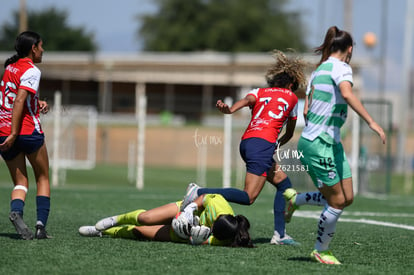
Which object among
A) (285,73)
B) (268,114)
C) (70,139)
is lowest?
(70,139)

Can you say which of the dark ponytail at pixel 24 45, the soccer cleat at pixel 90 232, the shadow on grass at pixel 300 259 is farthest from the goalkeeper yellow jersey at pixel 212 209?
the dark ponytail at pixel 24 45

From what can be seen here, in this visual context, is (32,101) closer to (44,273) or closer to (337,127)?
(44,273)

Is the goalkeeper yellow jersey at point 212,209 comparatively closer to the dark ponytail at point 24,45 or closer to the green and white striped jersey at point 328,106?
the green and white striped jersey at point 328,106

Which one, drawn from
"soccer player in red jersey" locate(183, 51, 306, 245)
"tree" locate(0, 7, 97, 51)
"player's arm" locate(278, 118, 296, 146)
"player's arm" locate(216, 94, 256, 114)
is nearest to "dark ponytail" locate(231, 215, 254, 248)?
"soccer player in red jersey" locate(183, 51, 306, 245)

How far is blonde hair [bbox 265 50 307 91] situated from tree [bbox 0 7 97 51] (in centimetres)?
4868

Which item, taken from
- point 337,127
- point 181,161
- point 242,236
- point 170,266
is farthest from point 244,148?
point 181,161

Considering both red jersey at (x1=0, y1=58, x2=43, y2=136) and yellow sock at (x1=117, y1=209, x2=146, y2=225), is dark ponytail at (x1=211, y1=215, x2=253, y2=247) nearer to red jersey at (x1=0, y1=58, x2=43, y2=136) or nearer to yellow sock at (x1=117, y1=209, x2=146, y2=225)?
yellow sock at (x1=117, y1=209, x2=146, y2=225)

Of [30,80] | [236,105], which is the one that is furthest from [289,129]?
[30,80]

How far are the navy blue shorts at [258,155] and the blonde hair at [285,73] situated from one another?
0.76m

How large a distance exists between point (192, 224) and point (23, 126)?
6.69ft

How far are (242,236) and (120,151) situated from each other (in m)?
34.5

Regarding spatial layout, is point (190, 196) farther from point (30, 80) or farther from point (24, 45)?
point (24, 45)

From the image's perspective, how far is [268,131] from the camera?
8164mm

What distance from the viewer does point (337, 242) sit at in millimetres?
8648
